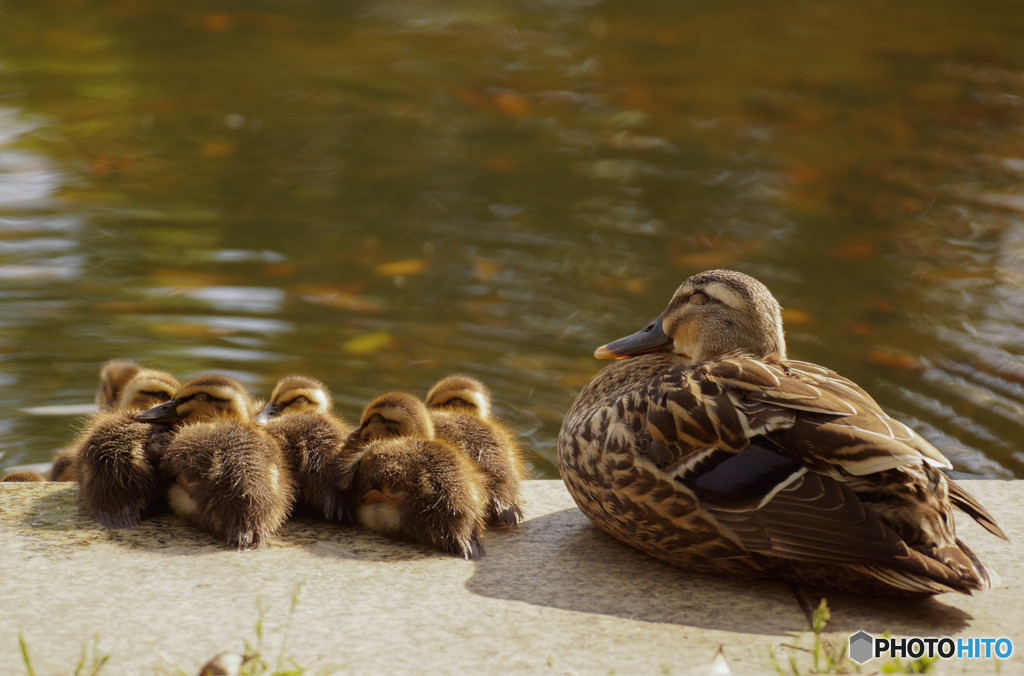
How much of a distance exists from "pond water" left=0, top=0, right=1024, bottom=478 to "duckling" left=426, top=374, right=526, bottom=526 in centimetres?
82

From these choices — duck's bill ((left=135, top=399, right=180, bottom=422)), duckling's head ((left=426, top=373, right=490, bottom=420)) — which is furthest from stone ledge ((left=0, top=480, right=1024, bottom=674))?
duckling's head ((left=426, top=373, right=490, bottom=420))

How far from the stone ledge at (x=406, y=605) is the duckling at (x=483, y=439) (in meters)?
0.12

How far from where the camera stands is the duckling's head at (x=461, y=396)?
5.16 m

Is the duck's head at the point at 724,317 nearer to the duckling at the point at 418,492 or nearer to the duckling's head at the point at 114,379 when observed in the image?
the duckling at the point at 418,492

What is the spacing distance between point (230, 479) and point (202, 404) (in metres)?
0.54

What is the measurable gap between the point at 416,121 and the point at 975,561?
301 inches

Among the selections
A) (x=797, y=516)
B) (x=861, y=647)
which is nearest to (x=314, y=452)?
(x=797, y=516)

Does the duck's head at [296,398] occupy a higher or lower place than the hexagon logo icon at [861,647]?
higher

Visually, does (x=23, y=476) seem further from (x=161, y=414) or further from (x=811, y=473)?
(x=811, y=473)

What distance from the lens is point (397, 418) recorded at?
451 cm

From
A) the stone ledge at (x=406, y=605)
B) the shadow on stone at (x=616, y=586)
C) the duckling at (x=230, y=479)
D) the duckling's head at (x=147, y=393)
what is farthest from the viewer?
the duckling's head at (x=147, y=393)

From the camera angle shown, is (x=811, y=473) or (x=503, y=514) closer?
(x=811, y=473)

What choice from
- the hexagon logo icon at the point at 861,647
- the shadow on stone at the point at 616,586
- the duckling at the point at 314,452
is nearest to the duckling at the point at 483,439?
the shadow on stone at the point at 616,586

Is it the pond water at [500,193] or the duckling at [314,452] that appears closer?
the duckling at [314,452]
